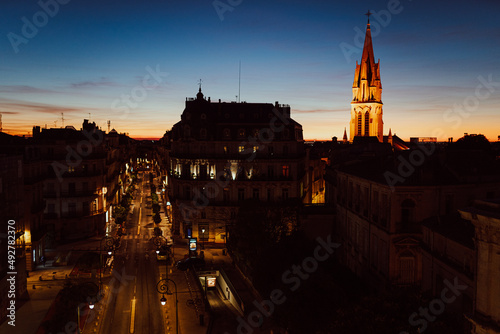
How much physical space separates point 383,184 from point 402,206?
214 cm

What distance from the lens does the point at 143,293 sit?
129 ft

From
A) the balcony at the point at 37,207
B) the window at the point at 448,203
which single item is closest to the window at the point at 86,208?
the balcony at the point at 37,207

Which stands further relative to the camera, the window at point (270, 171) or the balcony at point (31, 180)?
the window at point (270, 171)

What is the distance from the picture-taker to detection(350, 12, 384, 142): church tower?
397 ft

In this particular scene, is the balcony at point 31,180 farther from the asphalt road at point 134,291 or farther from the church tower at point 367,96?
the church tower at point 367,96

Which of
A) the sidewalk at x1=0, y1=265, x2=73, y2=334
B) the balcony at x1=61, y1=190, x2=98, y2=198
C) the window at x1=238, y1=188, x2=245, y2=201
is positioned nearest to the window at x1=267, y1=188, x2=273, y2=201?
the window at x1=238, y1=188, x2=245, y2=201

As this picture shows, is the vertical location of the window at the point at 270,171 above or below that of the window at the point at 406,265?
above

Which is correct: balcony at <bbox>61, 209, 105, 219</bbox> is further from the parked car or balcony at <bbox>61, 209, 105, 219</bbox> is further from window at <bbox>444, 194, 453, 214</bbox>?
window at <bbox>444, 194, 453, 214</bbox>

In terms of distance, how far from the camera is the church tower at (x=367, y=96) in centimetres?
12094

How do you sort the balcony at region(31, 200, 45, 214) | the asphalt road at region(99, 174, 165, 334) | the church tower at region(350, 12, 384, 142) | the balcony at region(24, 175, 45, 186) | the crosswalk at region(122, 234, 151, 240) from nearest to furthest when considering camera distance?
the asphalt road at region(99, 174, 165, 334), the balcony at region(24, 175, 45, 186), the balcony at region(31, 200, 45, 214), the crosswalk at region(122, 234, 151, 240), the church tower at region(350, 12, 384, 142)

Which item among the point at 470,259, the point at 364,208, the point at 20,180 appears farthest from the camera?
the point at 20,180

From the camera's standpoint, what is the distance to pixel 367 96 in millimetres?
122875

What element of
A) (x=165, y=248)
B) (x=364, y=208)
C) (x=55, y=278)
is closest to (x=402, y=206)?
(x=364, y=208)

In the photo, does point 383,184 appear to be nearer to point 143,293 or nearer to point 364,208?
point 364,208
